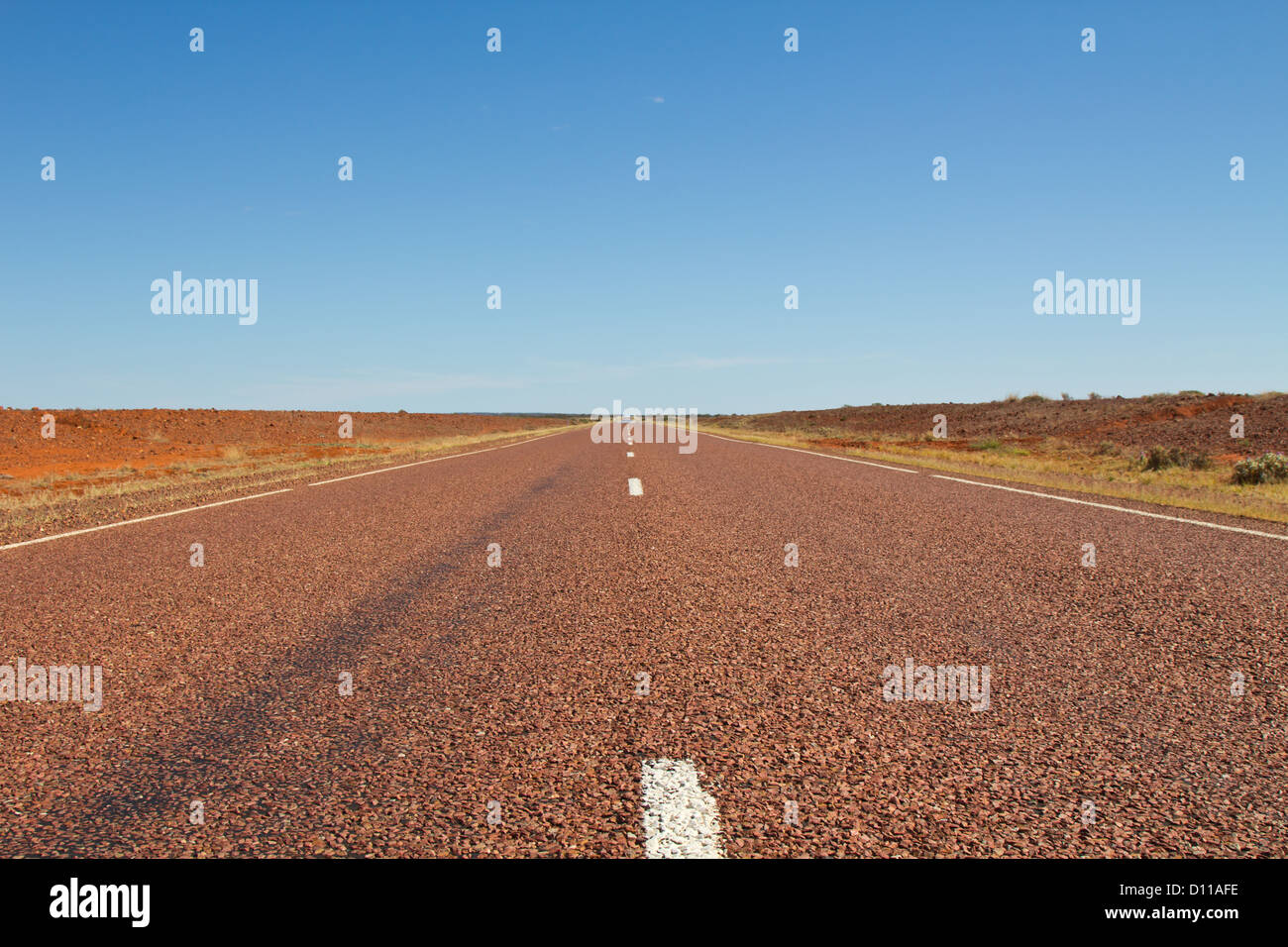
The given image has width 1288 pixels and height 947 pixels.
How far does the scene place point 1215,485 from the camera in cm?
1520

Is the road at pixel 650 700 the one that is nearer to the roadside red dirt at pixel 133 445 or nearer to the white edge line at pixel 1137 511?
the white edge line at pixel 1137 511

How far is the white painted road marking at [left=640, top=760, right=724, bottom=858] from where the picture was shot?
2141 millimetres

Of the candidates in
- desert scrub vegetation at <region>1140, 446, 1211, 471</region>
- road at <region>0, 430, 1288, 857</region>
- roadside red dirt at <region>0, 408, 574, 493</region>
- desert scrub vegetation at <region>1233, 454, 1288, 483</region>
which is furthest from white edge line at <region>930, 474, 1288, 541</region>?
roadside red dirt at <region>0, 408, 574, 493</region>

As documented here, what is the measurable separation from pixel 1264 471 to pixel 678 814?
18.6 meters

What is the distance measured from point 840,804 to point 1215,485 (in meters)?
16.8

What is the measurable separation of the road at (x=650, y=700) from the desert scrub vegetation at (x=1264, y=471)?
1069cm

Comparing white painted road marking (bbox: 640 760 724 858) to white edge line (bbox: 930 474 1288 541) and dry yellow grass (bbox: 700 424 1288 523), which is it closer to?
white edge line (bbox: 930 474 1288 541)

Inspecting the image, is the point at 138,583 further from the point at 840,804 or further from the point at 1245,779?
the point at 1245,779

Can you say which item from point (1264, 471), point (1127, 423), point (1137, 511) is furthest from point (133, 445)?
point (1127, 423)
